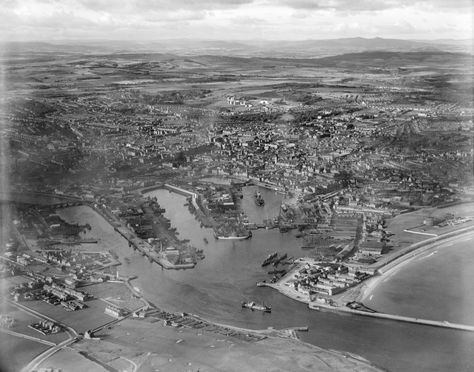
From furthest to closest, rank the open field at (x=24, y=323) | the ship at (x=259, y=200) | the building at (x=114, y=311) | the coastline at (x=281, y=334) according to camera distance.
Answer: the ship at (x=259, y=200), the building at (x=114, y=311), the open field at (x=24, y=323), the coastline at (x=281, y=334)

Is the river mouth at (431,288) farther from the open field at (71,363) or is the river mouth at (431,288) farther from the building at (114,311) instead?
the open field at (71,363)

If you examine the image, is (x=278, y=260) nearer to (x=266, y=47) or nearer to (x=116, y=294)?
(x=116, y=294)

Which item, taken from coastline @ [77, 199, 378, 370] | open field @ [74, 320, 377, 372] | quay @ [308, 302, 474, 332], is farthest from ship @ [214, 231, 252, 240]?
open field @ [74, 320, 377, 372]

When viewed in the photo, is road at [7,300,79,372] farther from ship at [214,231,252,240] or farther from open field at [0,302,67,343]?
ship at [214,231,252,240]

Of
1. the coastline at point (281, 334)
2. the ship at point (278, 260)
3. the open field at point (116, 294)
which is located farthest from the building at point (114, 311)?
the ship at point (278, 260)

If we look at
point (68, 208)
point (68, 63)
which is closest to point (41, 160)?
point (68, 208)

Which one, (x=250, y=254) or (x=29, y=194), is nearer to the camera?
(x=250, y=254)

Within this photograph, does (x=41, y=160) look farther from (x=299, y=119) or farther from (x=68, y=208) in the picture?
(x=299, y=119)

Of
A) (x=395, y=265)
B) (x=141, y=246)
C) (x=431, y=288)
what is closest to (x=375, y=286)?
(x=431, y=288)
